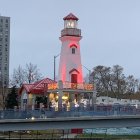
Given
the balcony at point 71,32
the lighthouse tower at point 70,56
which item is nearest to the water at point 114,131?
the lighthouse tower at point 70,56

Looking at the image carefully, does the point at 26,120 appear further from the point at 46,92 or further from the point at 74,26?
the point at 74,26

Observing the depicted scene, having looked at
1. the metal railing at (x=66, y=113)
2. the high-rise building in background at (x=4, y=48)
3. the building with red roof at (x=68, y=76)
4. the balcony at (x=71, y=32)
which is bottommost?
the metal railing at (x=66, y=113)

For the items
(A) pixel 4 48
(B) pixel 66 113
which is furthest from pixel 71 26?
(A) pixel 4 48

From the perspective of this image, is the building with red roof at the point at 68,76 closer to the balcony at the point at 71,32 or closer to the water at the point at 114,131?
the balcony at the point at 71,32

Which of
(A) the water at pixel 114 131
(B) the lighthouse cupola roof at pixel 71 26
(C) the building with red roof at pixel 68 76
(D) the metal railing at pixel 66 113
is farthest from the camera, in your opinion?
A: (A) the water at pixel 114 131

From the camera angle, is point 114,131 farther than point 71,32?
Yes

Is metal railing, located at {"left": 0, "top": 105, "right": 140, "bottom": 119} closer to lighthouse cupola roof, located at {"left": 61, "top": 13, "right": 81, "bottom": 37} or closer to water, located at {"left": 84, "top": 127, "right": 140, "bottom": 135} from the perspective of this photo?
water, located at {"left": 84, "top": 127, "right": 140, "bottom": 135}

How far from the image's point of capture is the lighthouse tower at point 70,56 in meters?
74.6

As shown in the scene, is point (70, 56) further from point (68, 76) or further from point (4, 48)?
point (4, 48)

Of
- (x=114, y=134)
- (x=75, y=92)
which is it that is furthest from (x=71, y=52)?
(x=114, y=134)

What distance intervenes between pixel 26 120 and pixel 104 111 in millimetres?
8729

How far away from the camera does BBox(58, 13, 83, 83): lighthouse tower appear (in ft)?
245

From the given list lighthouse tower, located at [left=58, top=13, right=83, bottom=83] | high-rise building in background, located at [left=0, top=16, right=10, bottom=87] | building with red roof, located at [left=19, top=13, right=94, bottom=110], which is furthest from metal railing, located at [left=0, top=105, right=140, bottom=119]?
high-rise building in background, located at [left=0, top=16, right=10, bottom=87]

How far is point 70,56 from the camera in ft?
248
